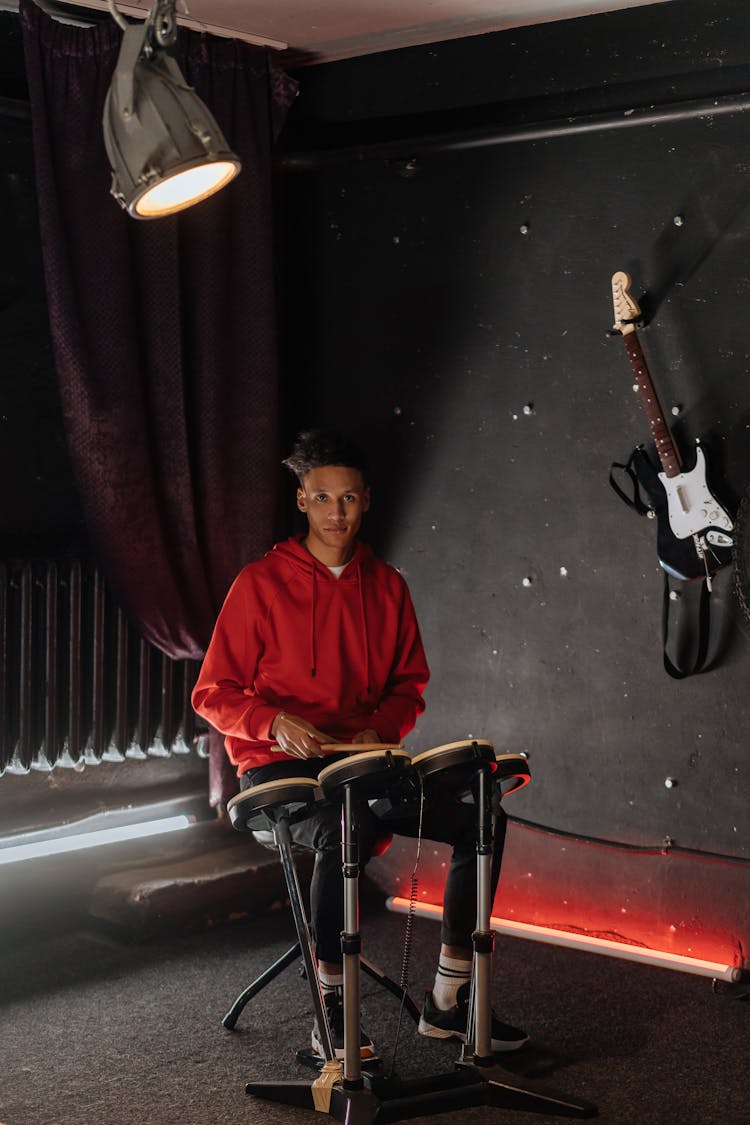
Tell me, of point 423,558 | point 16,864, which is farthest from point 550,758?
point 16,864

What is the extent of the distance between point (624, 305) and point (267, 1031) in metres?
2.03

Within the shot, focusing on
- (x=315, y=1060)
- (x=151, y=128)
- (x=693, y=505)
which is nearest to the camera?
(x=151, y=128)

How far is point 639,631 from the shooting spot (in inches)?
143

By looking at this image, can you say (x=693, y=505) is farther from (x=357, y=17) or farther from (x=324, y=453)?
(x=357, y=17)

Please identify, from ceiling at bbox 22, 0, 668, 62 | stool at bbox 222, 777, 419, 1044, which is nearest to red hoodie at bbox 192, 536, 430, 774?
stool at bbox 222, 777, 419, 1044

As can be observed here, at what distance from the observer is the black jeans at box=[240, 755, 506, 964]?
2867 millimetres

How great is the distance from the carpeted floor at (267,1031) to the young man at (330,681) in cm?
19

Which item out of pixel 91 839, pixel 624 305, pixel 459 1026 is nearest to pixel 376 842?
pixel 459 1026

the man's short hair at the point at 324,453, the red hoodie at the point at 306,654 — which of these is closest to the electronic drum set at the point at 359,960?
the red hoodie at the point at 306,654

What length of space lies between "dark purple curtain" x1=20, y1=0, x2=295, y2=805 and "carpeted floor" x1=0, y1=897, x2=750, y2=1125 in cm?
93

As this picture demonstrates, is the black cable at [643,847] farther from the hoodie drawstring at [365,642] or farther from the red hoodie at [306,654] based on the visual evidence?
the hoodie drawstring at [365,642]

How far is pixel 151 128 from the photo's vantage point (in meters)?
2.43

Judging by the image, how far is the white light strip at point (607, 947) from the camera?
134 inches

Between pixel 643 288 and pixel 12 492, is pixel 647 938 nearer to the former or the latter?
pixel 643 288
